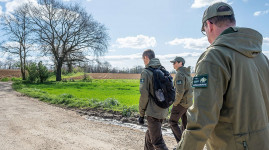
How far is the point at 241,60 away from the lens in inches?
65.4

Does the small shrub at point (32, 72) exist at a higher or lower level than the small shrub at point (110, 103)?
higher

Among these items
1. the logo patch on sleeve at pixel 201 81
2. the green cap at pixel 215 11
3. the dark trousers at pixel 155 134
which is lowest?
the dark trousers at pixel 155 134

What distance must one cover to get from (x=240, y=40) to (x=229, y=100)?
488 mm

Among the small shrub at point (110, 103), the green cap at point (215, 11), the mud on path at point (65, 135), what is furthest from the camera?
the small shrub at point (110, 103)

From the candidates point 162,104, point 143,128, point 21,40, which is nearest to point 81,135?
point 143,128

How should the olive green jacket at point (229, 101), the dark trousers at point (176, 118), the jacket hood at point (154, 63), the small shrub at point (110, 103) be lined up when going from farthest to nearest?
the small shrub at point (110, 103) → the dark trousers at point (176, 118) → the jacket hood at point (154, 63) → the olive green jacket at point (229, 101)

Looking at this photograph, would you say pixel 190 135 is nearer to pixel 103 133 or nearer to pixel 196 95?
pixel 196 95

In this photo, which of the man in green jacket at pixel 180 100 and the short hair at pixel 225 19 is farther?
the man in green jacket at pixel 180 100

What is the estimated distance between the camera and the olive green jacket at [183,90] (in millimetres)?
5125

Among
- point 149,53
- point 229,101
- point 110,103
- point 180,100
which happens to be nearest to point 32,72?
point 110,103

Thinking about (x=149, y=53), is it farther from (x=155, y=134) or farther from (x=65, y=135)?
(x=65, y=135)

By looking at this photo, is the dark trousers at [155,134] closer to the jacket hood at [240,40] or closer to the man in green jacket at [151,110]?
the man in green jacket at [151,110]

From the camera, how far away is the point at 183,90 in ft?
16.9

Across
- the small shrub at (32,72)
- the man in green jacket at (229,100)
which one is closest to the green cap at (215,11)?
the man in green jacket at (229,100)
